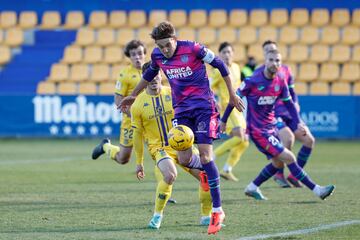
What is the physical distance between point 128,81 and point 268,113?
1990mm

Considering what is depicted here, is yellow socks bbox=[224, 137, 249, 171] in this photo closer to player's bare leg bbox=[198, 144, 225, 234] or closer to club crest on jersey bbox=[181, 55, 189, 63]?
player's bare leg bbox=[198, 144, 225, 234]

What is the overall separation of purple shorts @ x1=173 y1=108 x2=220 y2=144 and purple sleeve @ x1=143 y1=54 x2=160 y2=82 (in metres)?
0.48

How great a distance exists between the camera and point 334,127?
856 inches

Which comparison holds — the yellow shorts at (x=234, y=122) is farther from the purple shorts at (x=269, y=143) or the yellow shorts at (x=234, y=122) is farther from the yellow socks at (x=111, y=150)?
the purple shorts at (x=269, y=143)

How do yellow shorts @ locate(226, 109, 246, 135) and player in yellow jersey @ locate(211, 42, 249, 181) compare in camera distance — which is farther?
yellow shorts @ locate(226, 109, 246, 135)

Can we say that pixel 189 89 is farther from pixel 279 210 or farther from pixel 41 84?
pixel 41 84

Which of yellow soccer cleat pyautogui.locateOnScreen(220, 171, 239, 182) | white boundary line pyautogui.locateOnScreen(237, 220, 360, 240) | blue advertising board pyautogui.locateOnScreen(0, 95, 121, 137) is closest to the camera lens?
white boundary line pyautogui.locateOnScreen(237, 220, 360, 240)

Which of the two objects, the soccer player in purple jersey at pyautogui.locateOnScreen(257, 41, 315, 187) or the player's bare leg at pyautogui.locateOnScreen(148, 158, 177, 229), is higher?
the player's bare leg at pyautogui.locateOnScreen(148, 158, 177, 229)

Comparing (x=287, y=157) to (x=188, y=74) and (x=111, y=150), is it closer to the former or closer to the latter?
(x=111, y=150)

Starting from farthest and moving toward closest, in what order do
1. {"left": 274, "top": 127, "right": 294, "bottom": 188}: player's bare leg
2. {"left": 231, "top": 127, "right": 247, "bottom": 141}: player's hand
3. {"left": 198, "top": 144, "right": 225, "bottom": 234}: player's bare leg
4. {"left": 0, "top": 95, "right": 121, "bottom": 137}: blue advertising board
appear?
1. {"left": 0, "top": 95, "right": 121, "bottom": 137}: blue advertising board
2. {"left": 231, "top": 127, "right": 247, "bottom": 141}: player's hand
3. {"left": 274, "top": 127, "right": 294, "bottom": 188}: player's bare leg
4. {"left": 198, "top": 144, "right": 225, "bottom": 234}: player's bare leg

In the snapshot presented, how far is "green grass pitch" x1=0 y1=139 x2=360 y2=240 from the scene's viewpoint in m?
8.03

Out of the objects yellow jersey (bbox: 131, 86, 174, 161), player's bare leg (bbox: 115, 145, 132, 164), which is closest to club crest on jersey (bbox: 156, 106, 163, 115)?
yellow jersey (bbox: 131, 86, 174, 161)

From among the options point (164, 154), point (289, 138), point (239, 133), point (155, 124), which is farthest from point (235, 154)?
point (164, 154)

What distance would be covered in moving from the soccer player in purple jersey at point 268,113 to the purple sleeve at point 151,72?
2.65m
